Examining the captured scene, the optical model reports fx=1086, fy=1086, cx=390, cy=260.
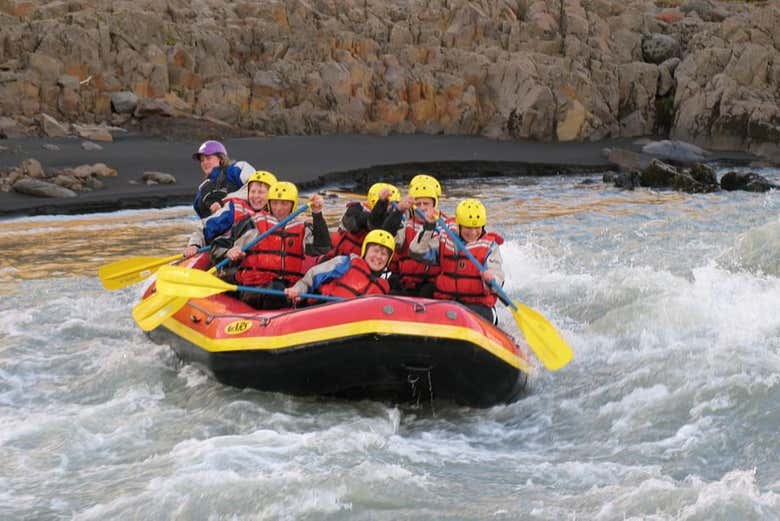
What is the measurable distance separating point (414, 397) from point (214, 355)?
4.39ft

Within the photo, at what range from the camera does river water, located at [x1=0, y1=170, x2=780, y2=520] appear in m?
5.42

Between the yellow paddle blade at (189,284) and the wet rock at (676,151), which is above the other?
the yellow paddle blade at (189,284)

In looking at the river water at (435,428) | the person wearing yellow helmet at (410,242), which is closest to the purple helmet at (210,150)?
the river water at (435,428)

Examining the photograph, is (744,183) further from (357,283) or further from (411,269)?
(357,283)

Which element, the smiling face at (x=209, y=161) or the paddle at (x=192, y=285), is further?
the smiling face at (x=209, y=161)

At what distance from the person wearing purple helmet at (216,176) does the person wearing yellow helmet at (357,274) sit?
2657 mm

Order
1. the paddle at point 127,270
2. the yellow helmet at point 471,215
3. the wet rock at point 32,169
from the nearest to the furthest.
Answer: the yellow helmet at point 471,215
the paddle at point 127,270
the wet rock at point 32,169

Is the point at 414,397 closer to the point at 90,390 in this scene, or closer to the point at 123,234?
the point at 90,390

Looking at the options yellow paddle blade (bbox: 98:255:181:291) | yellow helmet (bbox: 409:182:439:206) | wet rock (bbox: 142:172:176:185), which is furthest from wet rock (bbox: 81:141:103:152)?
yellow helmet (bbox: 409:182:439:206)

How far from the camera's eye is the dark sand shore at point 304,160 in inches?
637

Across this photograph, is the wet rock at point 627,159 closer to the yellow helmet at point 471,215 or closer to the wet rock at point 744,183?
the wet rock at point 744,183

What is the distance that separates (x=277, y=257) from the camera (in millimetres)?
7879

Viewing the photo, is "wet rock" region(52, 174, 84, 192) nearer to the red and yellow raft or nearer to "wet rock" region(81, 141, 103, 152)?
"wet rock" region(81, 141, 103, 152)

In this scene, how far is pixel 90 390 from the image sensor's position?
7.52m
